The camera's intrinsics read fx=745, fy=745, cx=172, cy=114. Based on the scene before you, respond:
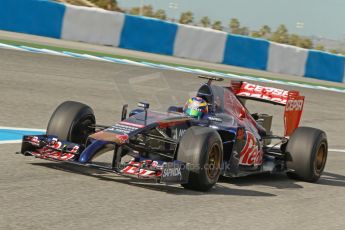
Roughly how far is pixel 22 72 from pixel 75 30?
771 cm

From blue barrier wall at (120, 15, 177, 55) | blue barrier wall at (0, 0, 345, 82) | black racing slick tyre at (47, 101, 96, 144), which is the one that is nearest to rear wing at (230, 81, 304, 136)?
black racing slick tyre at (47, 101, 96, 144)

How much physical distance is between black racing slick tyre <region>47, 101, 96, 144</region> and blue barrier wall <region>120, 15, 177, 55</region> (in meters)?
15.0

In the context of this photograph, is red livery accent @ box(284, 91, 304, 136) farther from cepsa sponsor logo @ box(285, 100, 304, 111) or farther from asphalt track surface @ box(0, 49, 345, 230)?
asphalt track surface @ box(0, 49, 345, 230)

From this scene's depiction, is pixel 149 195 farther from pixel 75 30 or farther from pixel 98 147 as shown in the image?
pixel 75 30

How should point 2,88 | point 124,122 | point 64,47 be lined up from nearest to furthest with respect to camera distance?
point 124,122, point 2,88, point 64,47

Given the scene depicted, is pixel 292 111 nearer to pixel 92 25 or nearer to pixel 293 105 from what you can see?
pixel 293 105

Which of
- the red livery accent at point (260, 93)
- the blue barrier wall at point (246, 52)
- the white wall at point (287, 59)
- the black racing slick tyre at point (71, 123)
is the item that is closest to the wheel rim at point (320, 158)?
the red livery accent at point (260, 93)

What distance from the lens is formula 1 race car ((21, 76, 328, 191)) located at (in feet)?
23.2

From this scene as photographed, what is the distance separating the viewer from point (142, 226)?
Result: 560 centimetres

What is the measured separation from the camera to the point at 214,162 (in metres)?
7.44

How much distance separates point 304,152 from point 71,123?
9.37 ft

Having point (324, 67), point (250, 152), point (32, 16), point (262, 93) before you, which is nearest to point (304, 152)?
point (250, 152)

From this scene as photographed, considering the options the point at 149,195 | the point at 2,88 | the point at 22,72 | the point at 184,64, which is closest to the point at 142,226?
the point at 149,195

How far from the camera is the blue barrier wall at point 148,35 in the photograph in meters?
23.0
